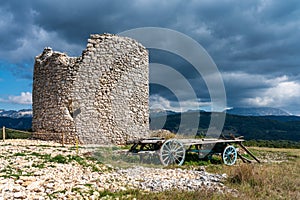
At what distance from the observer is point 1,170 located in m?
7.70

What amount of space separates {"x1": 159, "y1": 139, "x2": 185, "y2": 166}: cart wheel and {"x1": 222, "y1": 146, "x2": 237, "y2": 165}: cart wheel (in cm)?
231

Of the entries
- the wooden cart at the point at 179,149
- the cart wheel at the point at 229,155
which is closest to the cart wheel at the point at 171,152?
the wooden cart at the point at 179,149

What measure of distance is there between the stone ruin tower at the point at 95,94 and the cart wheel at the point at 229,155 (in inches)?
238

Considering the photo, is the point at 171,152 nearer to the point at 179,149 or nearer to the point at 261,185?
the point at 179,149

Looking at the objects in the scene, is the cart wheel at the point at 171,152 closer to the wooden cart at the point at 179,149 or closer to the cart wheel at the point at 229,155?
the wooden cart at the point at 179,149

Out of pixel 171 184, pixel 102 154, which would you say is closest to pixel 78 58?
pixel 102 154

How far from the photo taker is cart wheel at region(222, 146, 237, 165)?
1255 cm

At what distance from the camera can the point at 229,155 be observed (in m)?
12.9

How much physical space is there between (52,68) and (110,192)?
40.1ft

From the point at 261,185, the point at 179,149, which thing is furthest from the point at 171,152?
the point at 261,185

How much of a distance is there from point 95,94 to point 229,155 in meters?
7.77

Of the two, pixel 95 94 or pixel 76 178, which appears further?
pixel 95 94

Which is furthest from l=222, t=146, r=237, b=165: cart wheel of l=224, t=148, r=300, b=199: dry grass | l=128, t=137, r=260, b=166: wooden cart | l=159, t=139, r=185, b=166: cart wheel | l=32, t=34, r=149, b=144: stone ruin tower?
l=32, t=34, r=149, b=144: stone ruin tower

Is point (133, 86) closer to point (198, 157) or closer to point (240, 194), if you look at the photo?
point (198, 157)
